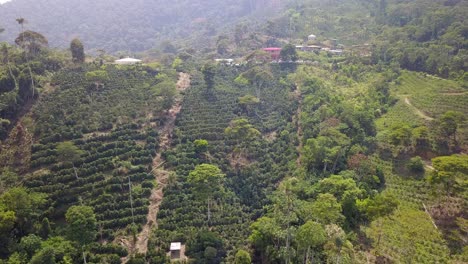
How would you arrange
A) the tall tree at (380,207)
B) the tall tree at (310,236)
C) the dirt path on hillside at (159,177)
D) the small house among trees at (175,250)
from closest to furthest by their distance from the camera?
1. the tall tree at (310,236)
2. the small house among trees at (175,250)
3. the tall tree at (380,207)
4. the dirt path on hillside at (159,177)

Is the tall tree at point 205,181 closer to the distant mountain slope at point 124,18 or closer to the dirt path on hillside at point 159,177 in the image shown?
the dirt path on hillside at point 159,177

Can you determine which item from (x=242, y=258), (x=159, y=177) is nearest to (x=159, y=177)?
(x=159, y=177)

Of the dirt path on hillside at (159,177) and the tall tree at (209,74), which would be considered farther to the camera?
the tall tree at (209,74)

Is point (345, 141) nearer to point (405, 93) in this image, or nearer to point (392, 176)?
point (392, 176)

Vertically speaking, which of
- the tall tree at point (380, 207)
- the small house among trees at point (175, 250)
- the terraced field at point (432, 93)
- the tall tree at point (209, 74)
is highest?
the tall tree at point (209, 74)

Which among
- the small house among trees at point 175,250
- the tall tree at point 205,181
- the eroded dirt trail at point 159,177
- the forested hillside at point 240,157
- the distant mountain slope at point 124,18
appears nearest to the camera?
the forested hillside at point 240,157

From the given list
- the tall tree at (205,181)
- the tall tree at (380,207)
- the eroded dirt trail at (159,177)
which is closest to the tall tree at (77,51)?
the eroded dirt trail at (159,177)
